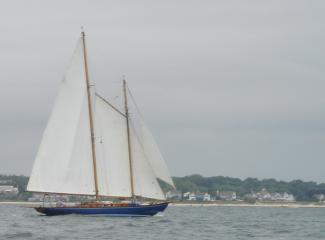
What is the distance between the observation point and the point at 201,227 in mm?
96375

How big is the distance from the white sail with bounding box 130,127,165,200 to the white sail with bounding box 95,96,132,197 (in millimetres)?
950

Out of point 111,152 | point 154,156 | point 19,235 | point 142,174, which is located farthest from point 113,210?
point 19,235

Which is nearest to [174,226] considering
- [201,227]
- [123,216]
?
[201,227]

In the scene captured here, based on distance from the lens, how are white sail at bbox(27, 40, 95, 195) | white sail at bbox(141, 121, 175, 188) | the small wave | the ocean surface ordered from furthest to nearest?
white sail at bbox(27, 40, 95, 195) < white sail at bbox(141, 121, 175, 188) < the ocean surface < the small wave

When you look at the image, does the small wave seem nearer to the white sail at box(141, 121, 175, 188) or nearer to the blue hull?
the white sail at box(141, 121, 175, 188)

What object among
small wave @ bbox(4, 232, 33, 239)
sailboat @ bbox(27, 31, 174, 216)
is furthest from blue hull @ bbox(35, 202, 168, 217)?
small wave @ bbox(4, 232, 33, 239)

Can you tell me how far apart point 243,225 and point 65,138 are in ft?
58.6

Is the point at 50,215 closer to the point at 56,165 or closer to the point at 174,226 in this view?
the point at 56,165

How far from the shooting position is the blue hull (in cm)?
10275

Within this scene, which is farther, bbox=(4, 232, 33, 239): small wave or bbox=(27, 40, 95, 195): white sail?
bbox=(27, 40, 95, 195): white sail

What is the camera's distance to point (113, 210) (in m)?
103

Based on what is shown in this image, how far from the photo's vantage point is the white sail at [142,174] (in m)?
102

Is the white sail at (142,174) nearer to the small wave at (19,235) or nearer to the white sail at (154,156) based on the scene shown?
the white sail at (154,156)

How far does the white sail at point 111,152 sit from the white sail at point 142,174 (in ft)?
3.12
